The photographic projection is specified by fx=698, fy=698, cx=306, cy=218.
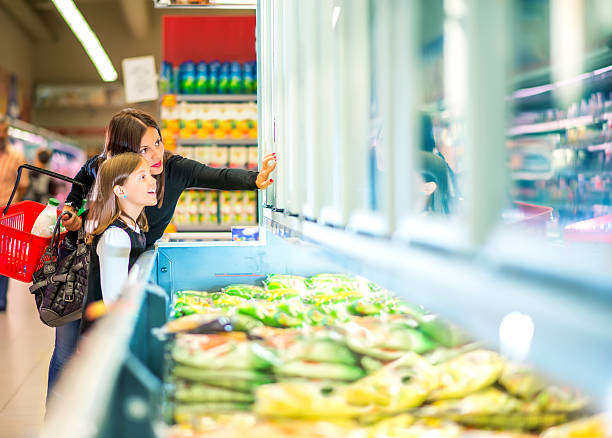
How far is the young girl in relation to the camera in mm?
2191

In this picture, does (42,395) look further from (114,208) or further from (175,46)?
(175,46)

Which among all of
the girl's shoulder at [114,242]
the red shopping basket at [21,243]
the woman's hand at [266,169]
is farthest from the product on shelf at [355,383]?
the red shopping basket at [21,243]

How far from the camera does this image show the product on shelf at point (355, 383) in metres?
0.87

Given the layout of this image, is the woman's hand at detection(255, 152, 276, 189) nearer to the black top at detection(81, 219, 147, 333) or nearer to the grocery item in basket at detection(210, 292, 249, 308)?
the black top at detection(81, 219, 147, 333)

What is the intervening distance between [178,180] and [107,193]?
0.53 metres

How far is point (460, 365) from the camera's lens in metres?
1.07

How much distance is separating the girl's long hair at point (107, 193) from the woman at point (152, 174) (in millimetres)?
196

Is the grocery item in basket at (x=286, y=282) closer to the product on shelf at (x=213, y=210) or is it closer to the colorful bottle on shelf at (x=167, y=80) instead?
the product on shelf at (x=213, y=210)

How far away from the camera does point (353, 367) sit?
1114 millimetres

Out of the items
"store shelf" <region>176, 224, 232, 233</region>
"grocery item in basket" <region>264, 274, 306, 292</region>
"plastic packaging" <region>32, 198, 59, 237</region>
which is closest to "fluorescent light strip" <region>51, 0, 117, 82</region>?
"store shelf" <region>176, 224, 232, 233</region>

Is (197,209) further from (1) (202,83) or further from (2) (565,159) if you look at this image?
(2) (565,159)

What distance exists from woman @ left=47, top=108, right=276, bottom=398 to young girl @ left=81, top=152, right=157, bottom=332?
0.57 feet

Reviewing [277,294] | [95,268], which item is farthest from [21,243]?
[277,294]

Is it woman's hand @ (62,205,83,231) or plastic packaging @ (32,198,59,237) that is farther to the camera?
plastic packaging @ (32,198,59,237)
